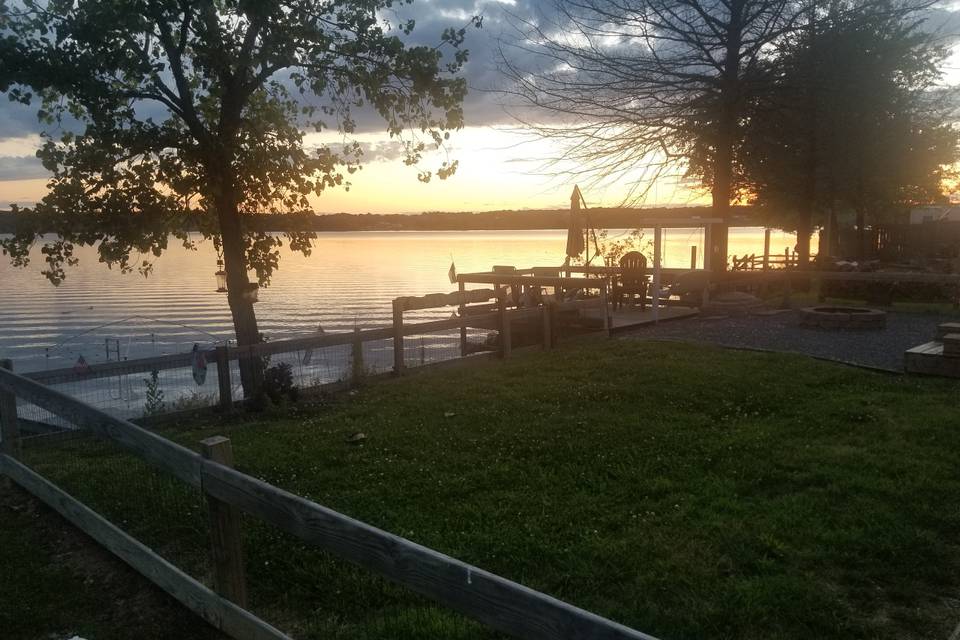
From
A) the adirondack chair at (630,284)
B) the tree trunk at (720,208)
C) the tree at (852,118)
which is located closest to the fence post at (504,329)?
the adirondack chair at (630,284)

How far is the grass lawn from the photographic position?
4176 millimetres

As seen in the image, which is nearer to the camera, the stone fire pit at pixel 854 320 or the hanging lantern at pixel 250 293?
the hanging lantern at pixel 250 293

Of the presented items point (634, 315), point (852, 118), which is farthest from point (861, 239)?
point (634, 315)


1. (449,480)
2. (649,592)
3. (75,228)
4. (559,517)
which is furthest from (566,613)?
(75,228)

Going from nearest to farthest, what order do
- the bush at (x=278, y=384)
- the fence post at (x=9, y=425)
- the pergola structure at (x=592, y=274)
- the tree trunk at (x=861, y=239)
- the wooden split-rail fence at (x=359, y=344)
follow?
the fence post at (x=9, y=425)
the wooden split-rail fence at (x=359, y=344)
the bush at (x=278, y=384)
the pergola structure at (x=592, y=274)
the tree trunk at (x=861, y=239)

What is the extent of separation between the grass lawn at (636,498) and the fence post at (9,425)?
427 mm

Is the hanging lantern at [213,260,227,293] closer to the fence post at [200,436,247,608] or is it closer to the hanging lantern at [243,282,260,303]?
the hanging lantern at [243,282,260,303]

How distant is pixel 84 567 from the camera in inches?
198

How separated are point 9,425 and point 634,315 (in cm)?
1396

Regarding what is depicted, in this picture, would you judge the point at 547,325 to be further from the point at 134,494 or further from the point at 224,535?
the point at 224,535

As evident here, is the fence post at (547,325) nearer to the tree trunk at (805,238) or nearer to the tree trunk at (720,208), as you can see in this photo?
the tree trunk at (720,208)

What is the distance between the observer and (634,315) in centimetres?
1803

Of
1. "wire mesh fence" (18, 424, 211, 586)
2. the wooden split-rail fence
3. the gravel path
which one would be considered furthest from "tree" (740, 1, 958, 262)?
"wire mesh fence" (18, 424, 211, 586)

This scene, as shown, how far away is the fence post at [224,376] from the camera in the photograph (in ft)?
31.0
